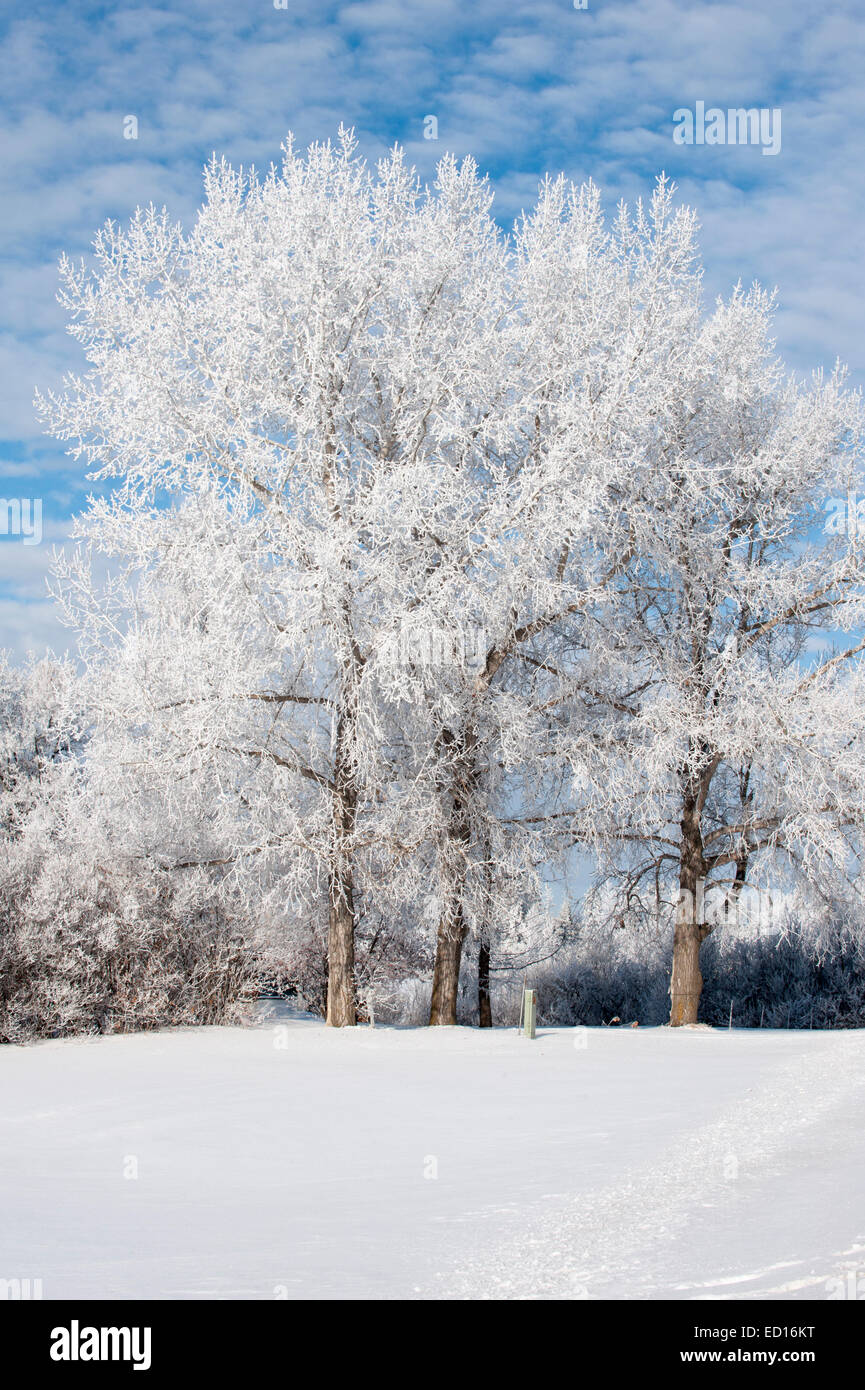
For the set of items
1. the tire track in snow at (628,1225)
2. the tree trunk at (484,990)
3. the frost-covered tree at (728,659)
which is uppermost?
the frost-covered tree at (728,659)

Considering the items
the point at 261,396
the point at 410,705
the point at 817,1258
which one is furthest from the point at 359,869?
the point at 817,1258

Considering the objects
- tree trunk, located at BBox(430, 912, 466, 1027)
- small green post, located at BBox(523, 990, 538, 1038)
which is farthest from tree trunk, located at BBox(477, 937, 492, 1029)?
small green post, located at BBox(523, 990, 538, 1038)

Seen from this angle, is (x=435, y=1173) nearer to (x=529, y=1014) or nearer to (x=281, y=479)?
(x=529, y=1014)

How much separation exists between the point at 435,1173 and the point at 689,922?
12254 mm

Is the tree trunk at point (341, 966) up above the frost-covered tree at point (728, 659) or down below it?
below

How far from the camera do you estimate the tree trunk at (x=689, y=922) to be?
18.2 metres

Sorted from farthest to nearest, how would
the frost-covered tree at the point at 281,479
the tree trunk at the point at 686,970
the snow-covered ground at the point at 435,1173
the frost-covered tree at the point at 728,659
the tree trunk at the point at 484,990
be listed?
the tree trunk at the point at 484,990
the tree trunk at the point at 686,970
the frost-covered tree at the point at 728,659
the frost-covered tree at the point at 281,479
the snow-covered ground at the point at 435,1173

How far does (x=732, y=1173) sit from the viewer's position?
234 inches

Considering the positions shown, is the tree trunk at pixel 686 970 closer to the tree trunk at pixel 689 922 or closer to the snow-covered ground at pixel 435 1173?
the tree trunk at pixel 689 922

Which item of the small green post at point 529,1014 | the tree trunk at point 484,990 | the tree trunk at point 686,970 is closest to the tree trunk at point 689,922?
the tree trunk at point 686,970

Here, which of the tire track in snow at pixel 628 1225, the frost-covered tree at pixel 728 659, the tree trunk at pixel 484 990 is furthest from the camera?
the tree trunk at pixel 484 990

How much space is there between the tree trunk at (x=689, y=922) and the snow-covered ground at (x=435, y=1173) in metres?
5.74

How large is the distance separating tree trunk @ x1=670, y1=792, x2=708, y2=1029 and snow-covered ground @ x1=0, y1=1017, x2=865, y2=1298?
574cm
